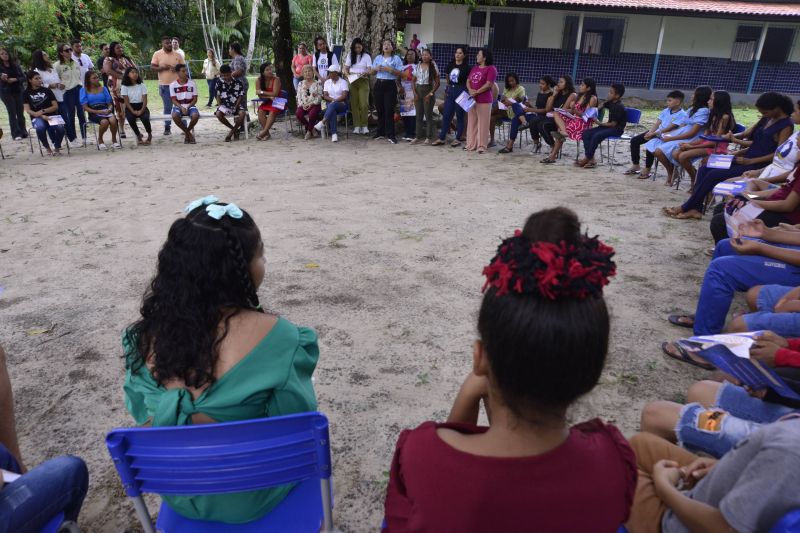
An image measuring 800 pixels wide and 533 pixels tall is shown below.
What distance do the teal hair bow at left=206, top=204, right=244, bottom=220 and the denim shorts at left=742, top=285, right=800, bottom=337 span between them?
91.4 inches

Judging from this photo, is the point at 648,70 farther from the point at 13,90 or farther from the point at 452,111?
the point at 13,90

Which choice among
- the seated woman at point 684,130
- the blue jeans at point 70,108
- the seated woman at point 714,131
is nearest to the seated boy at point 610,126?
the seated woman at point 684,130

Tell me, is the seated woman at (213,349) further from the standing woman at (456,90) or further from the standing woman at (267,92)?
the standing woman at (267,92)

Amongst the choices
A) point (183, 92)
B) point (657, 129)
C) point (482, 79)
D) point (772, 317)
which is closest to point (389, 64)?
point (482, 79)

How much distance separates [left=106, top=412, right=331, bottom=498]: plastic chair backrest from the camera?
1.25 m

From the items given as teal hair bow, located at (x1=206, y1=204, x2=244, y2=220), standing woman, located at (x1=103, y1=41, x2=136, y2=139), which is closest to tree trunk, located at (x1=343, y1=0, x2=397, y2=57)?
standing woman, located at (x1=103, y1=41, x2=136, y2=139)

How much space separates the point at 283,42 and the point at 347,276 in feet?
29.0

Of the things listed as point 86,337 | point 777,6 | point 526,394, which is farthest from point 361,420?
point 777,6

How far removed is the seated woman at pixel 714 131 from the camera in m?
6.07

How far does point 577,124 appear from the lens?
8.09 meters

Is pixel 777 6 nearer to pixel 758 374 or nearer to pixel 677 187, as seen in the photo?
pixel 677 187

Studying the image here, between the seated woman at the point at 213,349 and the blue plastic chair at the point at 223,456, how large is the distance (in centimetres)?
15

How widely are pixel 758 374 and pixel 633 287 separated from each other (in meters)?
2.03

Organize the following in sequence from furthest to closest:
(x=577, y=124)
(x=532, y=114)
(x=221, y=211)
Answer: (x=532, y=114)
(x=577, y=124)
(x=221, y=211)
